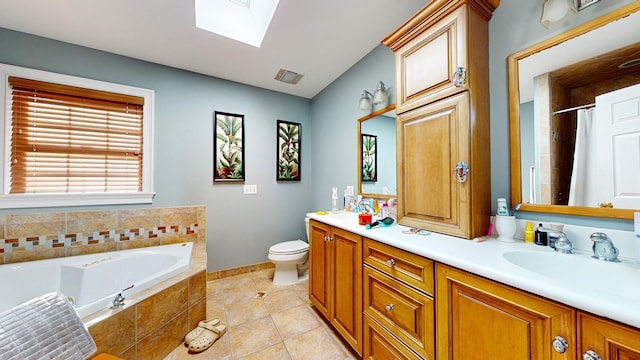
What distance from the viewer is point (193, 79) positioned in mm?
2451

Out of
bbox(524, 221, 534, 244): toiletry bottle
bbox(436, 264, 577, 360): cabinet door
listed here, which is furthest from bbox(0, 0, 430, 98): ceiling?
bbox(436, 264, 577, 360): cabinet door

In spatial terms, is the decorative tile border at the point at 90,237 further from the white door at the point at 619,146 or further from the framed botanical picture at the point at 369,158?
the white door at the point at 619,146

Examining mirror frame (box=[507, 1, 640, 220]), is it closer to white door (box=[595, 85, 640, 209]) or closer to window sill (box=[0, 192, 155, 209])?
white door (box=[595, 85, 640, 209])

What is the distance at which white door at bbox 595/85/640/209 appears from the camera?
2.72 feet

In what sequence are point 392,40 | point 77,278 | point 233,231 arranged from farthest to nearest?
1. point 233,231
2. point 77,278
3. point 392,40

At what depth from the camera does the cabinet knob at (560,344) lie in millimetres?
583

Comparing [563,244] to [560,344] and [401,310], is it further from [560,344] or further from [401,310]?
[401,310]

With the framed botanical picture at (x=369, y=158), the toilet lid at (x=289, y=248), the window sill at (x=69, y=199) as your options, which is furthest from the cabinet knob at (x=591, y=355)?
the window sill at (x=69, y=199)

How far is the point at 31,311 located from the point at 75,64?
7.84ft

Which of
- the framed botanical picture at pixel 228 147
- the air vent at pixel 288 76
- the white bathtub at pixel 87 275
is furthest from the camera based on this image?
the framed botanical picture at pixel 228 147

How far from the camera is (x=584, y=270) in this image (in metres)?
0.83

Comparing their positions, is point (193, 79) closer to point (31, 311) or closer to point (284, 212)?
point (284, 212)

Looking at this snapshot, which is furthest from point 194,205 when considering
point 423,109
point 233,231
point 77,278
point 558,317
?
Answer: point 558,317

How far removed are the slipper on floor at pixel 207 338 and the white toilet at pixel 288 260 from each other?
2.57 feet
